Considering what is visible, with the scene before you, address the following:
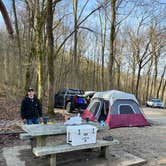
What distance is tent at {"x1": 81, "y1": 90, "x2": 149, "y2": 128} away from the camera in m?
9.68

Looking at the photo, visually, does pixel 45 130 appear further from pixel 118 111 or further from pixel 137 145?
pixel 118 111

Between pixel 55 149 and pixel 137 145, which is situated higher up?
pixel 55 149

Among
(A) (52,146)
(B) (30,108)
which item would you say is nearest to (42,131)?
(A) (52,146)

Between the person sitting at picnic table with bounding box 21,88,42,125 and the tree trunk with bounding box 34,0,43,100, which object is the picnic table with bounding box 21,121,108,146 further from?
A: the tree trunk with bounding box 34,0,43,100

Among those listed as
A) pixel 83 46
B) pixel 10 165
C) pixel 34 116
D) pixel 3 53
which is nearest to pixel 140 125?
pixel 34 116

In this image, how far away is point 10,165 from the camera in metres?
4.98

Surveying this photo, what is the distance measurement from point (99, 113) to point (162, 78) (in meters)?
29.0

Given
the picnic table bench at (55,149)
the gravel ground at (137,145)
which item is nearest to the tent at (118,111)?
the gravel ground at (137,145)

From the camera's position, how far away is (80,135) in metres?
4.90

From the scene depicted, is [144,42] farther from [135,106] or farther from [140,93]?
[135,106]

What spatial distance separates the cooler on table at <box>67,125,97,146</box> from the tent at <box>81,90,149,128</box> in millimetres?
4516

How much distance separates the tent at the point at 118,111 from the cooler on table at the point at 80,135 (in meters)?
4.52

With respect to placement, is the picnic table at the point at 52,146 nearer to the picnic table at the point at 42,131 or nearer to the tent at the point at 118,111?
the picnic table at the point at 42,131

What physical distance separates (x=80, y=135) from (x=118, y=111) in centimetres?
511
